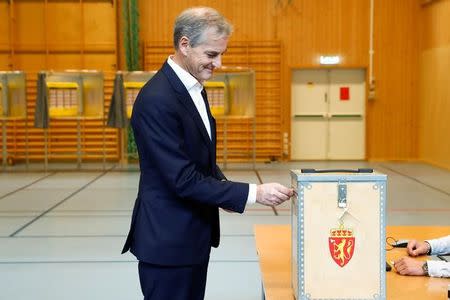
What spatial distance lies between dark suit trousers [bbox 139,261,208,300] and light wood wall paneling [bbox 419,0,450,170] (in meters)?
10.1

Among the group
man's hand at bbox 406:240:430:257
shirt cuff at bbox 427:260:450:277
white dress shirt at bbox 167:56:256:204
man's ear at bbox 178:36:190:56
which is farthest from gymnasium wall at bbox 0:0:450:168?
man's ear at bbox 178:36:190:56

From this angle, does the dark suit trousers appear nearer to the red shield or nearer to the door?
the red shield

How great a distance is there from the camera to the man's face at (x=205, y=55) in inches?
77.9

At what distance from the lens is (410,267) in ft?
7.61

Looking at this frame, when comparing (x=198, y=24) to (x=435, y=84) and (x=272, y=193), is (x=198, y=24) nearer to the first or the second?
(x=272, y=193)

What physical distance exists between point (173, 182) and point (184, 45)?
0.46m

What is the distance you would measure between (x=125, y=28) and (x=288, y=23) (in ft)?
11.4

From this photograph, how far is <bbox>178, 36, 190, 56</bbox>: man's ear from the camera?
78.1 inches

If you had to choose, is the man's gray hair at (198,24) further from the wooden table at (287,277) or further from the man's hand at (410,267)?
the man's hand at (410,267)

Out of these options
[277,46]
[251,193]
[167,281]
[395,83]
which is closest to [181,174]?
[251,193]

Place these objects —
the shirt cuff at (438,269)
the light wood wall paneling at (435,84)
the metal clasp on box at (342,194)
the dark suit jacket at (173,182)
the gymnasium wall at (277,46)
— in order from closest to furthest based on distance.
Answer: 1. the metal clasp on box at (342,194)
2. the dark suit jacket at (173,182)
3. the shirt cuff at (438,269)
4. the light wood wall paneling at (435,84)
5. the gymnasium wall at (277,46)

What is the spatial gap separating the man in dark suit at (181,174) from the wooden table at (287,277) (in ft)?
0.99

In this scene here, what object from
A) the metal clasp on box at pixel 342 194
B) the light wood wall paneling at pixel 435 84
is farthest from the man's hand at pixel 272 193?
the light wood wall paneling at pixel 435 84

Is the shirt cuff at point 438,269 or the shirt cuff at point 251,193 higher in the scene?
the shirt cuff at point 251,193
